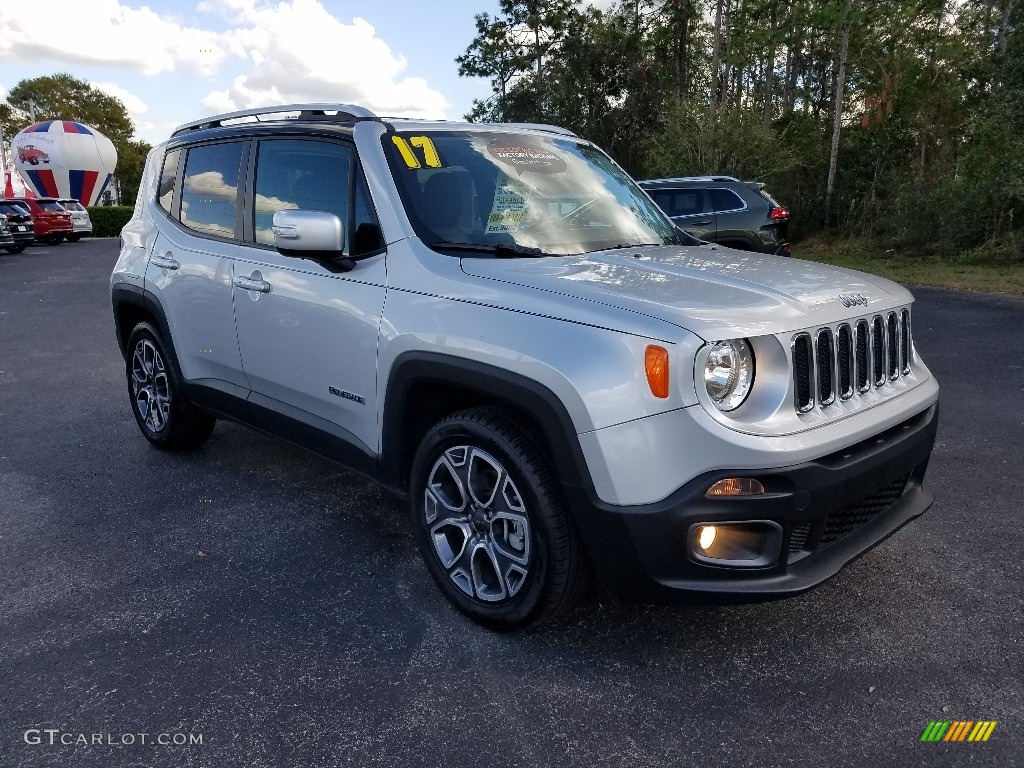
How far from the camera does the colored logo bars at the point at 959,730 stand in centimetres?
242

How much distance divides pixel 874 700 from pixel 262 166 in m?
3.46

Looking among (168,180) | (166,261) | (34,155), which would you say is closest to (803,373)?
(166,261)

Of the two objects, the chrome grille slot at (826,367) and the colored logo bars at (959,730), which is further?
the chrome grille slot at (826,367)

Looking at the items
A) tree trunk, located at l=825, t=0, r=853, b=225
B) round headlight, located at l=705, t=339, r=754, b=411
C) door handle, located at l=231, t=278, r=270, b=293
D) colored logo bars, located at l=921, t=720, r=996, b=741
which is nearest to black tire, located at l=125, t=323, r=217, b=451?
door handle, located at l=231, t=278, r=270, b=293

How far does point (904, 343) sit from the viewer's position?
325cm

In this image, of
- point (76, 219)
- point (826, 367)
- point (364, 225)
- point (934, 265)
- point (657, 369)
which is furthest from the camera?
point (76, 219)

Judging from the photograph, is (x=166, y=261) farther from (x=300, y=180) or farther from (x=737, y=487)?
(x=737, y=487)

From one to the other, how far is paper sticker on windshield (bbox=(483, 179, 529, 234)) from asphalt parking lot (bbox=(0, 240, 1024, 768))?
1520 millimetres

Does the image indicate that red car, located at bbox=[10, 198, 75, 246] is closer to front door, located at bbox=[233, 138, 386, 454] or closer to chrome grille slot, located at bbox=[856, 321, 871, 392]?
front door, located at bbox=[233, 138, 386, 454]

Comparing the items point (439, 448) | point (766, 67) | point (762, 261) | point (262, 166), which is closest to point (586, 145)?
point (762, 261)

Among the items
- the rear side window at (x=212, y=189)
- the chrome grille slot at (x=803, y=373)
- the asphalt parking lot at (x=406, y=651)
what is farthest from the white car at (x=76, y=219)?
the chrome grille slot at (x=803, y=373)

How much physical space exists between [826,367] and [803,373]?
0.53 feet

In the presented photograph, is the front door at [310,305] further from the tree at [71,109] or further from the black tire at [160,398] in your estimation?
the tree at [71,109]

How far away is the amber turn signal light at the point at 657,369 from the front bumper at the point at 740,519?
29 cm
